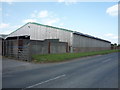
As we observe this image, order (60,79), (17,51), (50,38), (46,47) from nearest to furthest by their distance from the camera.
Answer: (60,79) → (17,51) → (46,47) → (50,38)

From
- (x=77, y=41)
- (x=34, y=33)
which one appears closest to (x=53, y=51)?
(x=34, y=33)

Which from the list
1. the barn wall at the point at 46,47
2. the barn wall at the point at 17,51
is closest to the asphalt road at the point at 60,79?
the barn wall at the point at 17,51

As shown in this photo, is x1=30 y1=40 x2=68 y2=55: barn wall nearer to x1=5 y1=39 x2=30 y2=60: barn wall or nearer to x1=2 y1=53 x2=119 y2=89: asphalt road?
x1=5 y1=39 x2=30 y2=60: barn wall

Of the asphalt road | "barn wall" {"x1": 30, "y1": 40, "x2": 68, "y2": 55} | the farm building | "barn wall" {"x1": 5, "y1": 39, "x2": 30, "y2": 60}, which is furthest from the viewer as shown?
the farm building

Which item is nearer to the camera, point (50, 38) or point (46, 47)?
point (46, 47)

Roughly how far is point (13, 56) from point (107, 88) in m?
15.9

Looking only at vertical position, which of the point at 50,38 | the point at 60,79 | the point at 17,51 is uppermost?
the point at 50,38

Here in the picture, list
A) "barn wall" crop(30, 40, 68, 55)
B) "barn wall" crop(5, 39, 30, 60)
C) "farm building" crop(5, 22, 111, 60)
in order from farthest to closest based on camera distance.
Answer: "farm building" crop(5, 22, 111, 60) < "barn wall" crop(30, 40, 68, 55) < "barn wall" crop(5, 39, 30, 60)

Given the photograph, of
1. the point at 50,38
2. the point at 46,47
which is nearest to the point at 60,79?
the point at 46,47

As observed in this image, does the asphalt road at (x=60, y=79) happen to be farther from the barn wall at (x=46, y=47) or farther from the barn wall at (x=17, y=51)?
the barn wall at (x=46, y=47)

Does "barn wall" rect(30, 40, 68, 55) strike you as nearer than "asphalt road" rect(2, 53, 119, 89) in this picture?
No

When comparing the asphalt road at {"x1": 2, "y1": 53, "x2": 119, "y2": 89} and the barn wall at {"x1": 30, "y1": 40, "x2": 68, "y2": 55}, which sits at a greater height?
the barn wall at {"x1": 30, "y1": 40, "x2": 68, "y2": 55}

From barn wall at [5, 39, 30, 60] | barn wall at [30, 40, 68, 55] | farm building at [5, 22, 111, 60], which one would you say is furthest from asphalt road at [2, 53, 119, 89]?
farm building at [5, 22, 111, 60]

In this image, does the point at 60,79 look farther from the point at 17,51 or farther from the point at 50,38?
the point at 50,38
